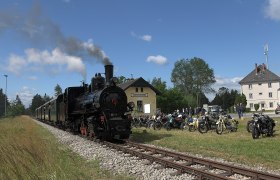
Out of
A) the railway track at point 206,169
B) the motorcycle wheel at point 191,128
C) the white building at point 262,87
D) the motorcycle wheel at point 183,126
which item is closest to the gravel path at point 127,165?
the railway track at point 206,169

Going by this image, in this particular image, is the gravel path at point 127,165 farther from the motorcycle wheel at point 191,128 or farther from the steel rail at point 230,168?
the motorcycle wheel at point 191,128

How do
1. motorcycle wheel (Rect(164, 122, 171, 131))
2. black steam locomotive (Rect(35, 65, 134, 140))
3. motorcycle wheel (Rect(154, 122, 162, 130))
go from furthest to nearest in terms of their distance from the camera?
motorcycle wheel (Rect(154, 122, 162, 130)) → motorcycle wheel (Rect(164, 122, 171, 131)) → black steam locomotive (Rect(35, 65, 134, 140))

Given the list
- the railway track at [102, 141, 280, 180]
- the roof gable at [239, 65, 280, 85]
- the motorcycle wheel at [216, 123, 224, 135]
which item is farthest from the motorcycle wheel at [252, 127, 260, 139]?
the roof gable at [239, 65, 280, 85]

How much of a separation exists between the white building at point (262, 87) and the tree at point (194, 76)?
1022 centimetres

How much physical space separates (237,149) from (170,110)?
52.0 m

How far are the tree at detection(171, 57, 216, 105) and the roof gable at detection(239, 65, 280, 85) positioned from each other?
1022 cm

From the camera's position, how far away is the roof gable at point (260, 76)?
88312mm

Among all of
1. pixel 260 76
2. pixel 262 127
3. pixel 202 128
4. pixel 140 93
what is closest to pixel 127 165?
pixel 262 127

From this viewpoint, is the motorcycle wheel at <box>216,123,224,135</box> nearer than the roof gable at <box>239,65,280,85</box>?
Yes

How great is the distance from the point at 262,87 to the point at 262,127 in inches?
2989

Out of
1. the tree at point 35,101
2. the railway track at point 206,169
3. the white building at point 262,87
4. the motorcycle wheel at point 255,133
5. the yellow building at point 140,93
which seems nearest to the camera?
the railway track at point 206,169

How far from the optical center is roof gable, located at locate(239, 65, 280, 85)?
8831 cm

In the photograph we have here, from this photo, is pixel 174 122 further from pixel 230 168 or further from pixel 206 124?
pixel 230 168

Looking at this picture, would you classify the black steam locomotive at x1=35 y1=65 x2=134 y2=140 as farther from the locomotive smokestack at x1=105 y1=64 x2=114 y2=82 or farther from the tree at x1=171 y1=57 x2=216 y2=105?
the tree at x1=171 y1=57 x2=216 y2=105
